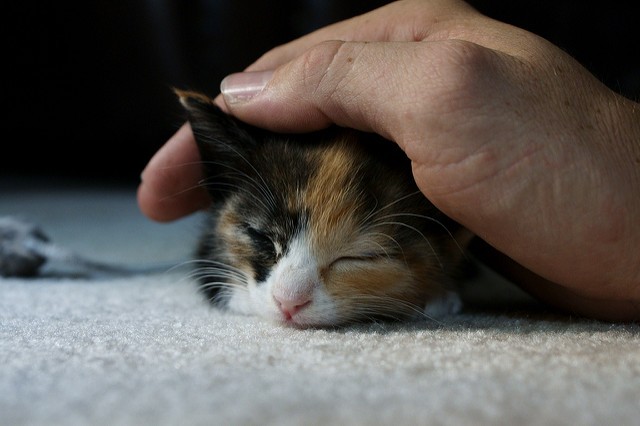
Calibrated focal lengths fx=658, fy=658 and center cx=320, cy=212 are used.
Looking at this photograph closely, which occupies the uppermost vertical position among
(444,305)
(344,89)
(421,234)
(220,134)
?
(344,89)

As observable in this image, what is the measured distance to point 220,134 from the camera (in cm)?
96

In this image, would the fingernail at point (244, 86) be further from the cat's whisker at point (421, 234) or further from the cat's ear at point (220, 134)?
the cat's whisker at point (421, 234)

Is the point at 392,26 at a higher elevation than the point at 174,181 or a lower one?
higher

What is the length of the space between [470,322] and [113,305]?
1.68 ft

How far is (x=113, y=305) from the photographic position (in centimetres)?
97

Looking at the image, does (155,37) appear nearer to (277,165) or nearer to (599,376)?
(277,165)

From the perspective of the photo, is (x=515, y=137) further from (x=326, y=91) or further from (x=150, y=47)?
(x=150, y=47)

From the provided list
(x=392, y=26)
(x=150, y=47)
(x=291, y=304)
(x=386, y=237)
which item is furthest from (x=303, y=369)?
(x=150, y=47)

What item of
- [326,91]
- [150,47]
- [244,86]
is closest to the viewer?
[326,91]

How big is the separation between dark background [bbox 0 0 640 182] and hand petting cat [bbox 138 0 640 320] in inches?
30.3

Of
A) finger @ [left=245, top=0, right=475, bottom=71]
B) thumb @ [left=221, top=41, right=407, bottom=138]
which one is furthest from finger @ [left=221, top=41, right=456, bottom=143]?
finger @ [left=245, top=0, right=475, bottom=71]

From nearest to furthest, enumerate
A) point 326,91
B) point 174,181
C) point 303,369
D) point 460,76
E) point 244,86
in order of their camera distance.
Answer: point 303,369 < point 460,76 < point 326,91 < point 244,86 < point 174,181

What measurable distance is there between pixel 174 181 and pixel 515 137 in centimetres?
69

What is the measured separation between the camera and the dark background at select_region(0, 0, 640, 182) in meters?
1.61
